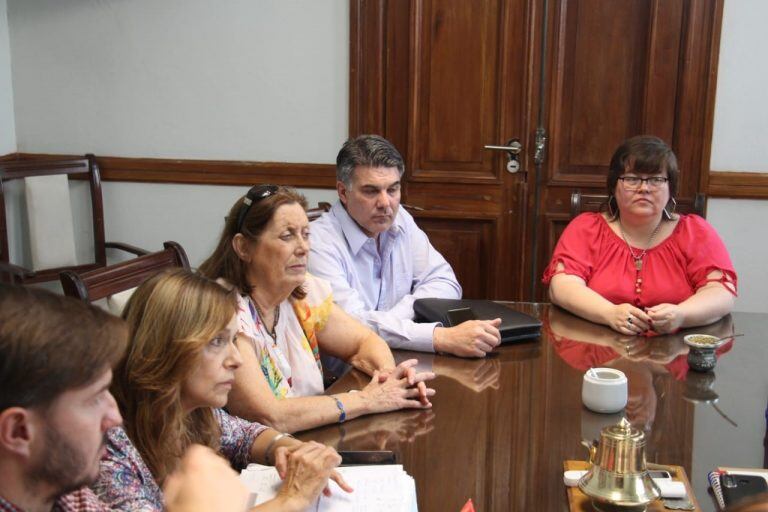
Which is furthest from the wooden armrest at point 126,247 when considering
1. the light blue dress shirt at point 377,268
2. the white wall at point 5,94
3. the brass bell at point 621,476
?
the brass bell at point 621,476

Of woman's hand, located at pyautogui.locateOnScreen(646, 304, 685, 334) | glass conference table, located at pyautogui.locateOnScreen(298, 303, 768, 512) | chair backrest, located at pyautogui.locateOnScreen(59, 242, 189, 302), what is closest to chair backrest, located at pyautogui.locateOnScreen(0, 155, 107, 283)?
chair backrest, located at pyautogui.locateOnScreen(59, 242, 189, 302)

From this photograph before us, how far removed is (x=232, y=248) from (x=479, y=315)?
752 millimetres

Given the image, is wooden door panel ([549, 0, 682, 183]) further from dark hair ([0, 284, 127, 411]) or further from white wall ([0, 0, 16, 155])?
dark hair ([0, 284, 127, 411])

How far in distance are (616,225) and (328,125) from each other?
1571 mm

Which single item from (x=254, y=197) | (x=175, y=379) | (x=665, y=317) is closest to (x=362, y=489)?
(x=175, y=379)

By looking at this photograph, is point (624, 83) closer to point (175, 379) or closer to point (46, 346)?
point (175, 379)

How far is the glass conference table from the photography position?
5.28ft

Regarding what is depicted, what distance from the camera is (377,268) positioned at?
286cm

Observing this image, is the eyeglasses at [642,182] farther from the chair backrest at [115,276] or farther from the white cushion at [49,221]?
the white cushion at [49,221]

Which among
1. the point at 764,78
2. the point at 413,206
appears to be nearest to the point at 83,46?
the point at 413,206

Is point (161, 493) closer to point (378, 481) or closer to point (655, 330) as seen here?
point (378, 481)

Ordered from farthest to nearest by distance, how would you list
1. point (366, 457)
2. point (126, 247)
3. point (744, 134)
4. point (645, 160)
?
point (126, 247) → point (744, 134) → point (645, 160) → point (366, 457)

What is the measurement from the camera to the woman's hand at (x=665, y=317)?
8.09 feet

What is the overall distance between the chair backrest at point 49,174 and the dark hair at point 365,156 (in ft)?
4.92
